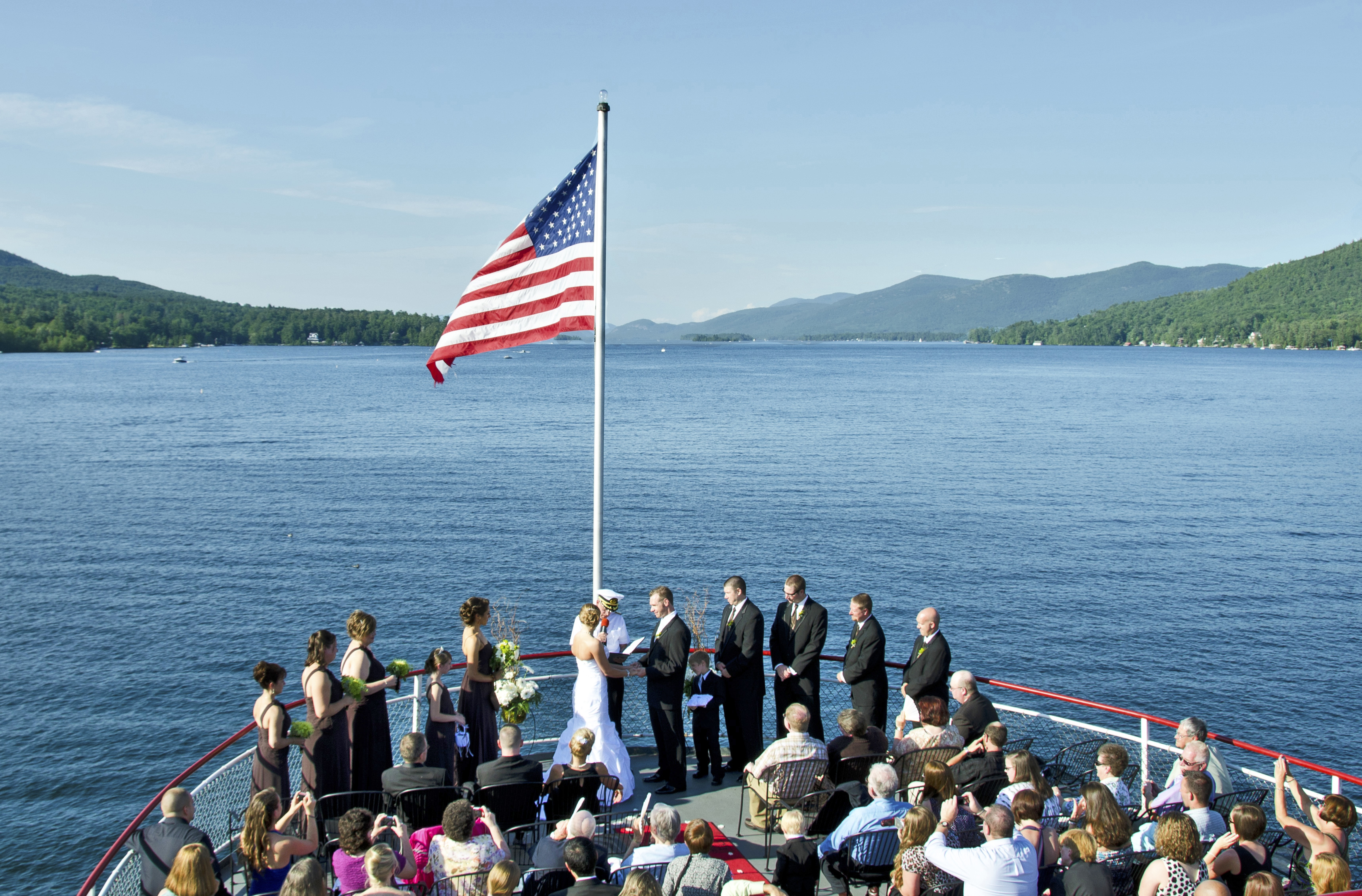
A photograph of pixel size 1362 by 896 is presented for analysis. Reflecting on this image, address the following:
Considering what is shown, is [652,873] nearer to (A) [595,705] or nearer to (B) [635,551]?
(A) [595,705]

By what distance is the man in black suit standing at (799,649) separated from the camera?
9727 mm

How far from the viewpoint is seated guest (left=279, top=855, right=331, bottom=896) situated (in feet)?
17.4

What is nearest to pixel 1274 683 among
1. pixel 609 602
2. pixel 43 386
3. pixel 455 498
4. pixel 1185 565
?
pixel 1185 565

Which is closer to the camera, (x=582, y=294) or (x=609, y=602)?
(x=609, y=602)

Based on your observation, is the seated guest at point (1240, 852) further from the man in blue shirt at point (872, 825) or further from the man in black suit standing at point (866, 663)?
the man in black suit standing at point (866, 663)

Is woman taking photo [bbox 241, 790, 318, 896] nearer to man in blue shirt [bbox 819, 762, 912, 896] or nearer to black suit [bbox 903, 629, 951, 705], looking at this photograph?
man in blue shirt [bbox 819, 762, 912, 896]

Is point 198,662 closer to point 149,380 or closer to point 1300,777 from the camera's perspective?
point 1300,777

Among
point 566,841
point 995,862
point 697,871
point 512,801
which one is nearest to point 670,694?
point 512,801

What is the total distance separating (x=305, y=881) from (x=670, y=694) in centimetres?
447

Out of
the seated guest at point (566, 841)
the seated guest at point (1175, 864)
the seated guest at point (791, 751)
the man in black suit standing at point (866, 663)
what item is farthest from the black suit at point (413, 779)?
the seated guest at point (1175, 864)

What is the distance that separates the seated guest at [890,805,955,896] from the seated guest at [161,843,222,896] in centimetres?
428

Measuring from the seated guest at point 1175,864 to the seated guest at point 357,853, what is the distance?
473 cm

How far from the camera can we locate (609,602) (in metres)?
9.23

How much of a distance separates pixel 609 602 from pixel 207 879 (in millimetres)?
4249
